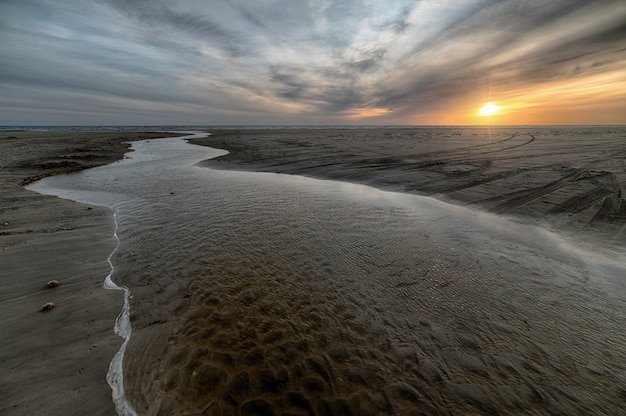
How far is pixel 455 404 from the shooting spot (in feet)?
10.2

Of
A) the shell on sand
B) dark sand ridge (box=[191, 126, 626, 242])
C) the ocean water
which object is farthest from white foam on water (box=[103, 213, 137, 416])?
dark sand ridge (box=[191, 126, 626, 242])

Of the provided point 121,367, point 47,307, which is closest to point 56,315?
point 47,307

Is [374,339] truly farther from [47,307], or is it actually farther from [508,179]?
[508,179]

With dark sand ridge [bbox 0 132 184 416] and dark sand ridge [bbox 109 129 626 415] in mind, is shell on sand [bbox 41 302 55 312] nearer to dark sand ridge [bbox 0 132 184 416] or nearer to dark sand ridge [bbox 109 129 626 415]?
dark sand ridge [bbox 0 132 184 416]

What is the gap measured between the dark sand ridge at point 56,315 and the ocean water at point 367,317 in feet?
1.25

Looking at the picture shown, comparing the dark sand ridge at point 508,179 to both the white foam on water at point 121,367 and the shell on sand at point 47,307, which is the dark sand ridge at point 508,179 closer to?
the white foam on water at point 121,367

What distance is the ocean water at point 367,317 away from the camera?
3230 mm

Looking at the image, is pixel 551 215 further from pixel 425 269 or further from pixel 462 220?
pixel 425 269

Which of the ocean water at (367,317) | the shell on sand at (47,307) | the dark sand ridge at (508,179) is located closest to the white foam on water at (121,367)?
the ocean water at (367,317)

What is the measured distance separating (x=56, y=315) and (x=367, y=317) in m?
5.53

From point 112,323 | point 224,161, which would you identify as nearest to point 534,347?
point 112,323

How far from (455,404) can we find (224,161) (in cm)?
2256

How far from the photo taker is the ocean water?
3.23 m

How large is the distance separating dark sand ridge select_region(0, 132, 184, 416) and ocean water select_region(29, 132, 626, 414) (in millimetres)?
380
